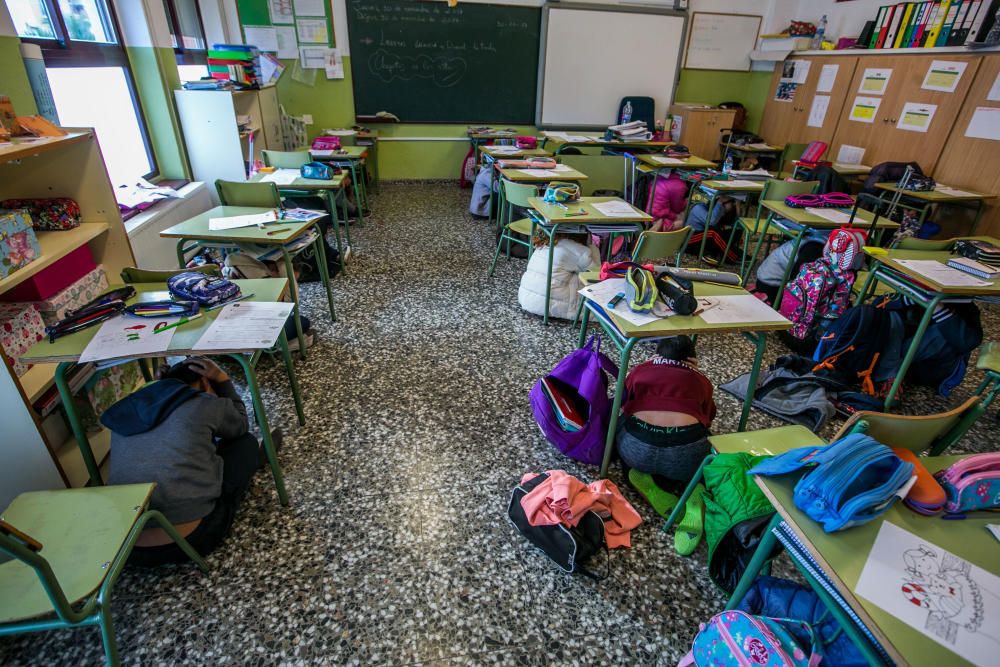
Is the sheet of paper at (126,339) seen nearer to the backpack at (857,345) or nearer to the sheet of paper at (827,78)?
the backpack at (857,345)

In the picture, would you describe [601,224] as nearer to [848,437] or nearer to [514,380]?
[514,380]

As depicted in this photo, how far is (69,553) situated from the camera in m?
1.19

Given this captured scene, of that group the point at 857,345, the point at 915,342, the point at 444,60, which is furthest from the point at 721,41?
the point at 915,342

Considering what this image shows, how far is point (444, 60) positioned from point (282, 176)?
11.5 ft

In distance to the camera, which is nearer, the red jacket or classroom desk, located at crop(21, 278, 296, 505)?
classroom desk, located at crop(21, 278, 296, 505)

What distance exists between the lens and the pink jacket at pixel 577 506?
1726 mm

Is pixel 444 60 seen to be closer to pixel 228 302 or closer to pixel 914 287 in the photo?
pixel 228 302

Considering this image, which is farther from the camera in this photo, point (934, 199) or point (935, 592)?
point (934, 199)

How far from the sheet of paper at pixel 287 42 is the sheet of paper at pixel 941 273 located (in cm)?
644

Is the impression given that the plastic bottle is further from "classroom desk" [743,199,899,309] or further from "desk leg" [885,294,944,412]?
"desk leg" [885,294,944,412]

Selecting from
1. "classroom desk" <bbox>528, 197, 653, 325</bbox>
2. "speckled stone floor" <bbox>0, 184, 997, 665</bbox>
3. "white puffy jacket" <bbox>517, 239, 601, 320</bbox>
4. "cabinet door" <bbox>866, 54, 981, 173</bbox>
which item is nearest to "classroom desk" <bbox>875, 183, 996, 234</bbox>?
"cabinet door" <bbox>866, 54, 981, 173</bbox>

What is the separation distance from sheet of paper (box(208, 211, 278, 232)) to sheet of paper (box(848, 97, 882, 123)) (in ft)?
20.3

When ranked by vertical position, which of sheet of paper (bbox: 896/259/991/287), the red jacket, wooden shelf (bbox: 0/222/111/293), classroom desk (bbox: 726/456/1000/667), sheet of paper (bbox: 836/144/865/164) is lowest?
the red jacket

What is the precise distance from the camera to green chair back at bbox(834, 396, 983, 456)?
1.20 m
